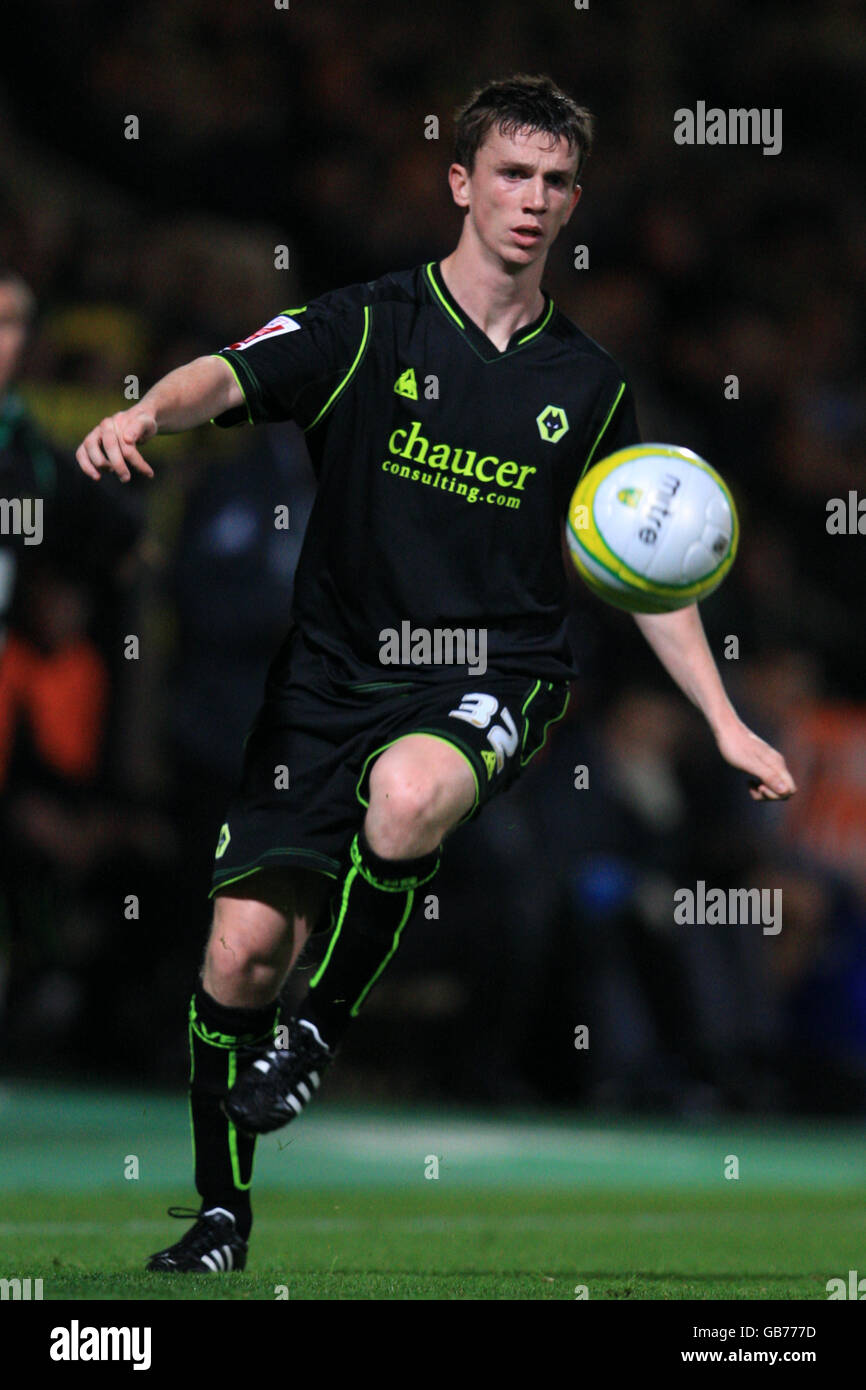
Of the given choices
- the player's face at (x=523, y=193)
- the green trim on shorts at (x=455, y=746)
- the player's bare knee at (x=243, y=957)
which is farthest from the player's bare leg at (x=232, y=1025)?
the player's face at (x=523, y=193)

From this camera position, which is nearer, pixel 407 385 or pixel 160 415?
pixel 160 415

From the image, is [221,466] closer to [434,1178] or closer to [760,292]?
[434,1178]

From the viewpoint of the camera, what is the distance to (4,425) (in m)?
7.52

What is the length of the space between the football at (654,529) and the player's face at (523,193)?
0.57m

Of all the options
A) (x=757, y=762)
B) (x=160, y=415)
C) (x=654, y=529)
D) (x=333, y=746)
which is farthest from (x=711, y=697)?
(x=160, y=415)

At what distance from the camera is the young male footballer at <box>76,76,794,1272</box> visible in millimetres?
4844

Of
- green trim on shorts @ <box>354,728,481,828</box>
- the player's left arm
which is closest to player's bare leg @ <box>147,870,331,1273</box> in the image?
green trim on shorts @ <box>354,728,481,828</box>

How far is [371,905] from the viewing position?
477cm

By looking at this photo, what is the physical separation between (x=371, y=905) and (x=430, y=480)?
3.36 feet

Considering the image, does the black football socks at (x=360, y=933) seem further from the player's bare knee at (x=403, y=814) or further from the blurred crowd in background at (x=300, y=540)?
the blurred crowd in background at (x=300, y=540)

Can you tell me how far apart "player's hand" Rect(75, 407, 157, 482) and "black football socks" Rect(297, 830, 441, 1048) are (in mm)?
1031

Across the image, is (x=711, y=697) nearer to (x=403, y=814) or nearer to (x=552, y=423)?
(x=552, y=423)

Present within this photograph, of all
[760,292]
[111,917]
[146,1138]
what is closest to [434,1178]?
[146,1138]

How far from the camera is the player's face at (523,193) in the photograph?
4887mm
